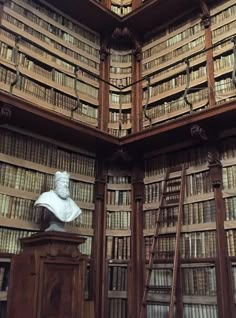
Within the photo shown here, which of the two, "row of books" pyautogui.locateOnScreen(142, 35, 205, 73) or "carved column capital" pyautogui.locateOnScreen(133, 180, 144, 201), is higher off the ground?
"row of books" pyautogui.locateOnScreen(142, 35, 205, 73)

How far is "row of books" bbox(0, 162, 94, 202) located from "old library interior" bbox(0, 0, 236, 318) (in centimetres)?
1

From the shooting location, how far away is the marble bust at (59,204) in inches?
146

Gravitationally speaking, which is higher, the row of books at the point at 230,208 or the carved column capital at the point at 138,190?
the carved column capital at the point at 138,190

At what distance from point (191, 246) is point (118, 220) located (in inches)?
38.4

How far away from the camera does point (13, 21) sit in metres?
4.35

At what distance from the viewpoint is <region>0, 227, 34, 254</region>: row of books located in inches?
146

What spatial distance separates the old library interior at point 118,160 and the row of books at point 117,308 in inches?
0.5

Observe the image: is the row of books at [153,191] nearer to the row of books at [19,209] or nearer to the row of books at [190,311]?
the row of books at [190,311]

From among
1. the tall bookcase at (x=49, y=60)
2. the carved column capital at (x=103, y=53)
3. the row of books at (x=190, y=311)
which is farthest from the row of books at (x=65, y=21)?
the row of books at (x=190, y=311)

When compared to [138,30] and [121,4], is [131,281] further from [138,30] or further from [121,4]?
[121,4]

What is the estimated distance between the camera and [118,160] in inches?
191

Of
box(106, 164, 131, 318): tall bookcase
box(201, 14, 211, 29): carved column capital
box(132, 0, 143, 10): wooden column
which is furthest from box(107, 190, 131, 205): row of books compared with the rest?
box(132, 0, 143, 10): wooden column

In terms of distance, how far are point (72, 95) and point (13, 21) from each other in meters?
1.05

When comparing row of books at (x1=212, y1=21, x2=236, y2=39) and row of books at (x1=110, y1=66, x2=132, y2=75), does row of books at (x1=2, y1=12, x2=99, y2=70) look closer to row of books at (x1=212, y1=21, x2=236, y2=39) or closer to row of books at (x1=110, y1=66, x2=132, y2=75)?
row of books at (x1=110, y1=66, x2=132, y2=75)
